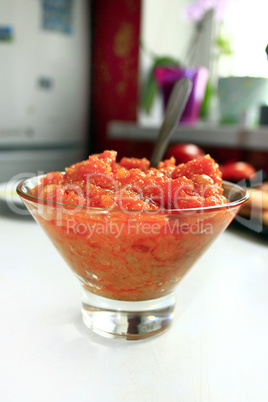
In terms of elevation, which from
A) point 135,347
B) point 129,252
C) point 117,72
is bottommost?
point 135,347

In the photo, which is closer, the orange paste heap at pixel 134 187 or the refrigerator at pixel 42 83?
the orange paste heap at pixel 134 187

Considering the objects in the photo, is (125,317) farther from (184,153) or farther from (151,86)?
(151,86)

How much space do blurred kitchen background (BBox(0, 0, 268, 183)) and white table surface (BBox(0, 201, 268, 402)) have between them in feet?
5.29

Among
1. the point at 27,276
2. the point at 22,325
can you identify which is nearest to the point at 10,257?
the point at 27,276

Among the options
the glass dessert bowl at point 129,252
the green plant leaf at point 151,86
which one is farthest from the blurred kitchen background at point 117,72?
the glass dessert bowl at point 129,252

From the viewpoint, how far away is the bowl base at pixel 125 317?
0.48 meters

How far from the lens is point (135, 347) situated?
461 mm

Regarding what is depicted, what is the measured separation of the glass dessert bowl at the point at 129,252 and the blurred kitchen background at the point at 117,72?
5.69 feet

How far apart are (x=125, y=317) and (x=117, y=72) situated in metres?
2.51

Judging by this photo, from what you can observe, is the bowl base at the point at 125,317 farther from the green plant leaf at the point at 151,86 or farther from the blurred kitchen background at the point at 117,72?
the green plant leaf at the point at 151,86

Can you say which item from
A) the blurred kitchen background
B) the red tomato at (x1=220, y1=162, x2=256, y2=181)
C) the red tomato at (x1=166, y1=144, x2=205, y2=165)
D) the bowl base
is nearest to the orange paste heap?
the bowl base

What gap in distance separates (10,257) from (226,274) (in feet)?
1.39

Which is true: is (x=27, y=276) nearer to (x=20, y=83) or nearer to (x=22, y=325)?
(x=22, y=325)

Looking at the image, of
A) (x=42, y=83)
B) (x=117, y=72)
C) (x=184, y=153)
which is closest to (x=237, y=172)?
(x=184, y=153)
